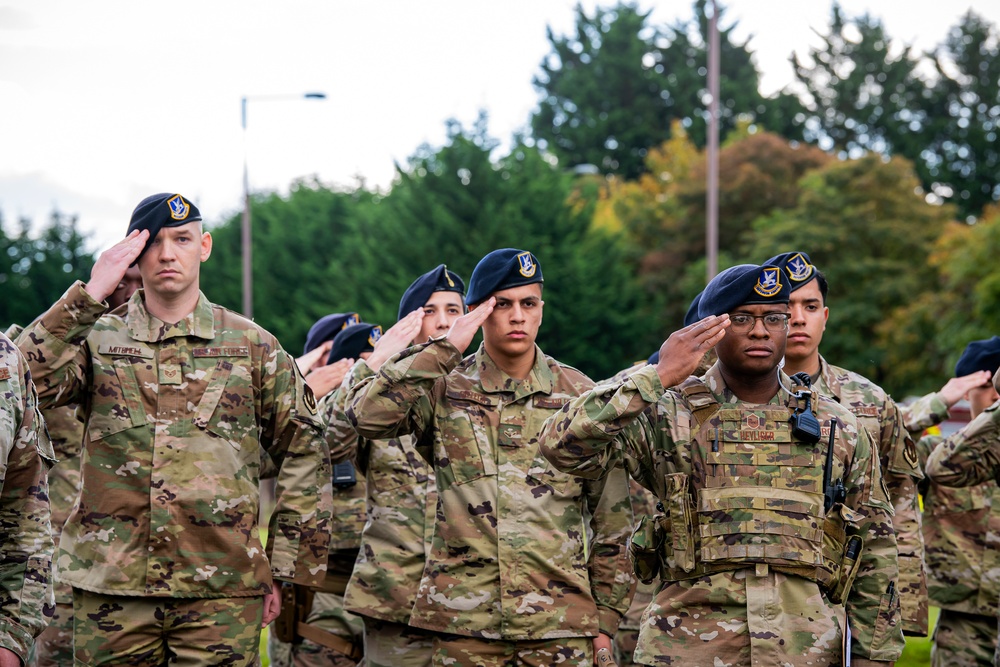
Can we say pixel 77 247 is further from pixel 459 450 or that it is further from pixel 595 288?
pixel 459 450

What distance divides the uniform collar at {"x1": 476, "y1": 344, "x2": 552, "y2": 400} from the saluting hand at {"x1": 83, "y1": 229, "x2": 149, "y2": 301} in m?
1.66

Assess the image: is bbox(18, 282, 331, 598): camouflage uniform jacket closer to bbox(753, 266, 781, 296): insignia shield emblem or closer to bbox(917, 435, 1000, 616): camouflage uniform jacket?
bbox(753, 266, 781, 296): insignia shield emblem

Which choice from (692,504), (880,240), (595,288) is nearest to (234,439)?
(692,504)

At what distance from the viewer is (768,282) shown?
518cm

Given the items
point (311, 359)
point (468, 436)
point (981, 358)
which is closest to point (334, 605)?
point (311, 359)

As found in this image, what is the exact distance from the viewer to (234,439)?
19.0 ft

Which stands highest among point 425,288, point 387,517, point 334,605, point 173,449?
point 425,288

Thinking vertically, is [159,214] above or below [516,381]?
above

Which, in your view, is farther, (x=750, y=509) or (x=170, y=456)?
(x=170, y=456)

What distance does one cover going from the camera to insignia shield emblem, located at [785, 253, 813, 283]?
23.0 ft

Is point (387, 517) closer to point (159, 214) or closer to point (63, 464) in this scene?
point (63, 464)

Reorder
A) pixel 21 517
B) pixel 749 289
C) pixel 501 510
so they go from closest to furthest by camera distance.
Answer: pixel 21 517
pixel 749 289
pixel 501 510

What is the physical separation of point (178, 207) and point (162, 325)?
528mm

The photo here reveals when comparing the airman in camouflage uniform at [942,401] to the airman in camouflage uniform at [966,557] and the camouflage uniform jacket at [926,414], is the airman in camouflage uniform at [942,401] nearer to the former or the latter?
the camouflage uniform jacket at [926,414]
